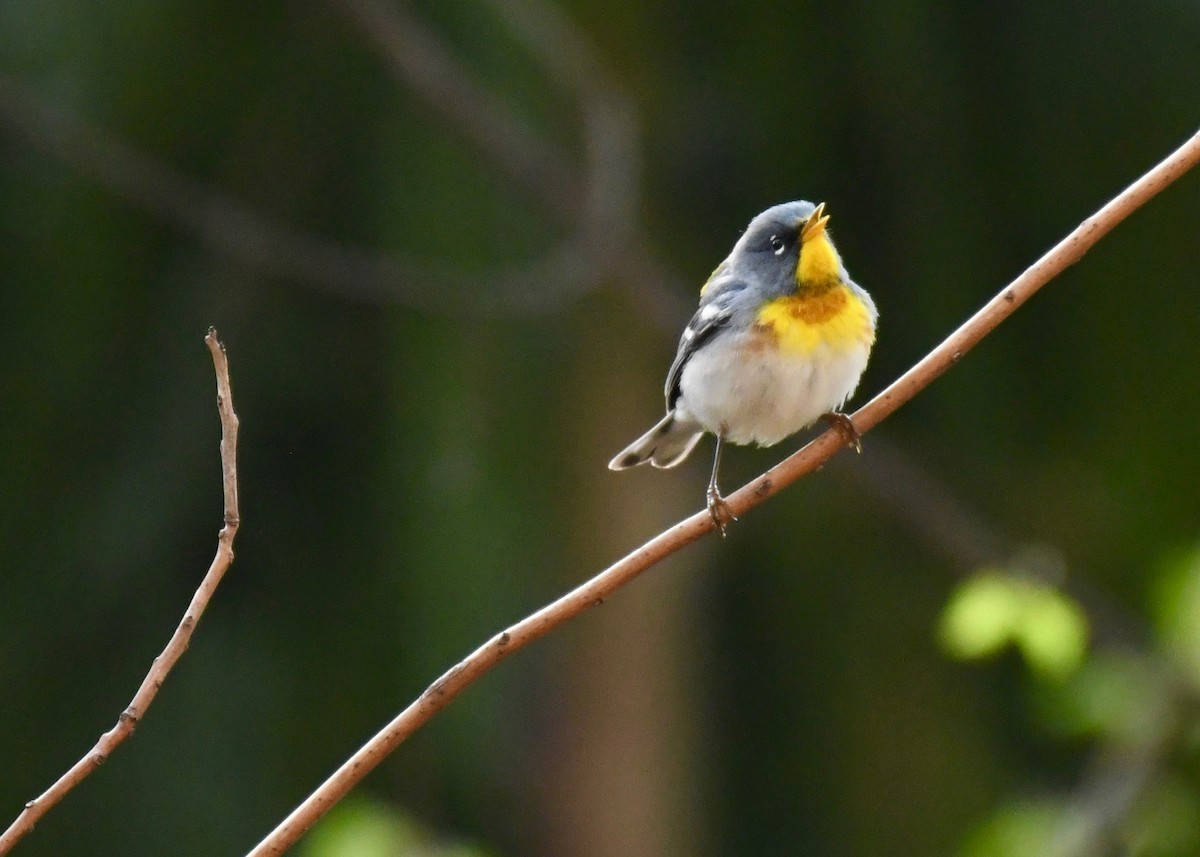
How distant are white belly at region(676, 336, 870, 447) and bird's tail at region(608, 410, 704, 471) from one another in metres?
0.27

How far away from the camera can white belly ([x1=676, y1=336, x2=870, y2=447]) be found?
2863 mm

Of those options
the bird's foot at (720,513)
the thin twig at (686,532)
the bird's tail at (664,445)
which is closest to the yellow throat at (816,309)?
the bird's foot at (720,513)

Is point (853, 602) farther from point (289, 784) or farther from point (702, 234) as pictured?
point (289, 784)

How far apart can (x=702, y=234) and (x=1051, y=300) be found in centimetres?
102

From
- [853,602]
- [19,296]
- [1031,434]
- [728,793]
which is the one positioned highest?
[19,296]

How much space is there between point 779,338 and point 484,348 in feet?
4.68

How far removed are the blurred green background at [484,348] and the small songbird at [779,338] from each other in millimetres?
940

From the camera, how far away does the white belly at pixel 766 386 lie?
286 cm

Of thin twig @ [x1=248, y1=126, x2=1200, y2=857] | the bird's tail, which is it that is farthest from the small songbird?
thin twig @ [x1=248, y1=126, x2=1200, y2=857]

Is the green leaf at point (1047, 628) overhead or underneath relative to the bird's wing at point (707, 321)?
underneath

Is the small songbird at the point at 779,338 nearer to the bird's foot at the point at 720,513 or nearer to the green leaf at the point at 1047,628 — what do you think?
the bird's foot at the point at 720,513

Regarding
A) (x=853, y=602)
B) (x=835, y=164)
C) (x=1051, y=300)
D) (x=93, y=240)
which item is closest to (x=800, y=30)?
(x=835, y=164)

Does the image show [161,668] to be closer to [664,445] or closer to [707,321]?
[707,321]

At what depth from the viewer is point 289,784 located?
13.1ft
